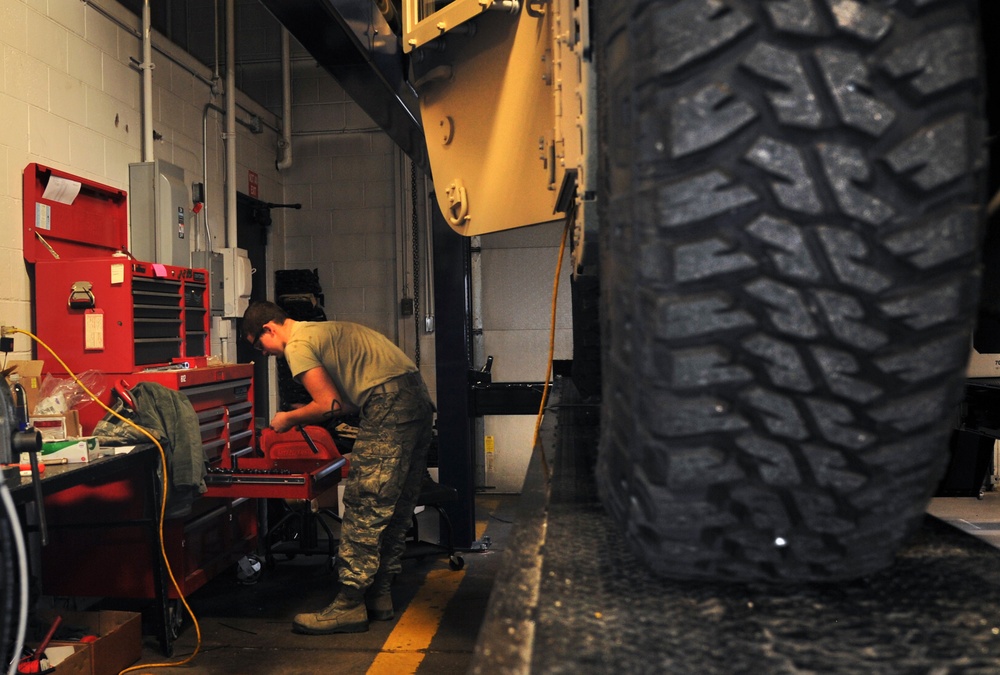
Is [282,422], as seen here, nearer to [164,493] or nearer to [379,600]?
[164,493]

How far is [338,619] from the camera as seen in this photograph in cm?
362

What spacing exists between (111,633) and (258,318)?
4.95 feet

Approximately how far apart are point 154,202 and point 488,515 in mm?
3454

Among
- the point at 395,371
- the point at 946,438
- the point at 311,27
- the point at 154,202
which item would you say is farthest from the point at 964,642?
the point at 154,202

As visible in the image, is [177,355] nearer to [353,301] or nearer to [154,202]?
[154,202]

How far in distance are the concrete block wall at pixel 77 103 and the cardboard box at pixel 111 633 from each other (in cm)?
139

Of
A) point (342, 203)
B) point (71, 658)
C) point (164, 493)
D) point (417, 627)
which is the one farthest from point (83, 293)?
point (342, 203)

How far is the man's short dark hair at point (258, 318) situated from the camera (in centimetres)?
378

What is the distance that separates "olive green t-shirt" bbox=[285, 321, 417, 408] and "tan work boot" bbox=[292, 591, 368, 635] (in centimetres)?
95

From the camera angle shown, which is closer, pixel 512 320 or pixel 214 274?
pixel 214 274

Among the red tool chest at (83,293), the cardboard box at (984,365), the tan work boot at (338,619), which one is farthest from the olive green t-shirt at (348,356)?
the cardboard box at (984,365)

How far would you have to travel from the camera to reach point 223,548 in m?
4.34

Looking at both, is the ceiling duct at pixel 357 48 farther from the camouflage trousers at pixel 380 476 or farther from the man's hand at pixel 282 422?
the man's hand at pixel 282 422

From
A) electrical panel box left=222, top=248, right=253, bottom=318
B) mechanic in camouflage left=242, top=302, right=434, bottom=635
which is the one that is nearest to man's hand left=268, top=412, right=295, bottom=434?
mechanic in camouflage left=242, top=302, right=434, bottom=635
